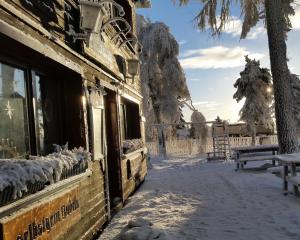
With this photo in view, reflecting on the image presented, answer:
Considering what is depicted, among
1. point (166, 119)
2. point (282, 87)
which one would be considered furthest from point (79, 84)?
point (166, 119)

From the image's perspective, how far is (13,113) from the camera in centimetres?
443

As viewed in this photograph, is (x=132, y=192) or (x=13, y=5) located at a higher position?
(x=13, y=5)

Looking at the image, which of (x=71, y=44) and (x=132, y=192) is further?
(x=132, y=192)

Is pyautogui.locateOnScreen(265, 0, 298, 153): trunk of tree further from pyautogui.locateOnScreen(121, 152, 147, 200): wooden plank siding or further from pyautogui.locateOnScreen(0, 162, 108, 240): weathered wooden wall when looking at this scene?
pyautogui.locateOnScreen(0, 162, 108, 240): weathered wooden wall

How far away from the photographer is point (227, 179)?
485 inches

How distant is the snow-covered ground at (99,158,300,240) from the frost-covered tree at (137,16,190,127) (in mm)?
15832

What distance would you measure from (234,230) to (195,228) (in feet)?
1.85

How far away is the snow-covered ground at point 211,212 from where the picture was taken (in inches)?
227

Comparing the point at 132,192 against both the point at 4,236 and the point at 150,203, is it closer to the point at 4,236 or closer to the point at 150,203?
the point at 150,203

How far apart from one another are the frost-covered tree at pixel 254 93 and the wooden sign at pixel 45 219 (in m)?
25.6

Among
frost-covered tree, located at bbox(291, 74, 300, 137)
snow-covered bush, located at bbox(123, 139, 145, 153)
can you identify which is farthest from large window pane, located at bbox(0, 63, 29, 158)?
frost-covered tree, located at bbox(291, 74, 300, 137)

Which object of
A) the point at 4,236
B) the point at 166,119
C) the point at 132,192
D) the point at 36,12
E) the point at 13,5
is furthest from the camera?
the point at 166,119

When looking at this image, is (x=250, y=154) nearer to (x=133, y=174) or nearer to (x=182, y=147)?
(x=133, y=174)

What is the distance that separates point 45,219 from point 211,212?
13.1 feet
